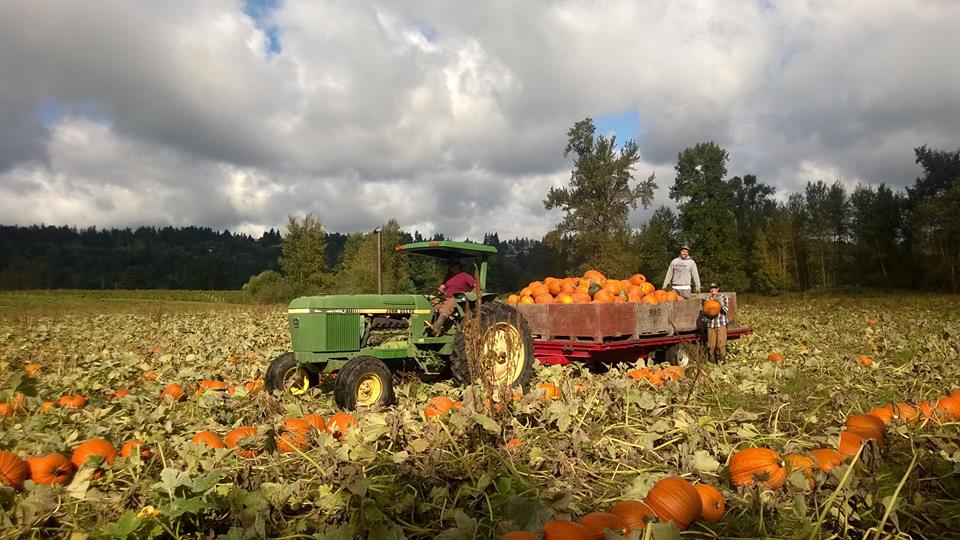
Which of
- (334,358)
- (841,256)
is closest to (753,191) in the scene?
(841,256)

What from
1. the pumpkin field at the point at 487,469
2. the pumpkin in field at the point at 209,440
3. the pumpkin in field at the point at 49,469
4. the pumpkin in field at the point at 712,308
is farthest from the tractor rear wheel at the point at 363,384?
the pumpkin in field at the point at 712,308

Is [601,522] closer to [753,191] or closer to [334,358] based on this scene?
[334,358]

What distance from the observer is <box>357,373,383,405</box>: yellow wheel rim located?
209 inches

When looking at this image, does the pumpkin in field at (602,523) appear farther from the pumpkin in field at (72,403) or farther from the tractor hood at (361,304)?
the pumpkin in field at (72,403)

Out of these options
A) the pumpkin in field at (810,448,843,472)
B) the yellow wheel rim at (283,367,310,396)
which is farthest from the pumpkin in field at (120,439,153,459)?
the pumpkin in field at (810,448,843,472)

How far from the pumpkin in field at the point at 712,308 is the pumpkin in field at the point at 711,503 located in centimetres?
604

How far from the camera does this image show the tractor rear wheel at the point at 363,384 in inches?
200

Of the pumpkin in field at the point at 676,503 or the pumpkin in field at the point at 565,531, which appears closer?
the pumpkin in field at the point at 565,531

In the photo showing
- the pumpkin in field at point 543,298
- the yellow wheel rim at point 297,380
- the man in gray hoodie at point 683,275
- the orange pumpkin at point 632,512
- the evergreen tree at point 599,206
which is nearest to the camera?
the orange pumpkin at point 632,512

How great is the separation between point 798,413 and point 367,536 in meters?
3.22

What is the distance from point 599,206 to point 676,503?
3415 centimetres

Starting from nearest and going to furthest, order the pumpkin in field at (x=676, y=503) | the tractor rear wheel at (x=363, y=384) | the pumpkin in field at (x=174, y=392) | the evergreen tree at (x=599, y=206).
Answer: the pumpkin in field at (x=676, y=503) < the tractor rear wheel at (x=363, y=384) < the pumpkin in field at (x=174, y=392) < the evergreen tree at (x=599, y=206)

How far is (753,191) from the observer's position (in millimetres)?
80562

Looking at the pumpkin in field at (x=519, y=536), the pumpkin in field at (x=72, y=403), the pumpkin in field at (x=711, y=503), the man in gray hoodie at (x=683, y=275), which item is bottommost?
the pumpkin in field at (x=711, y=503)
